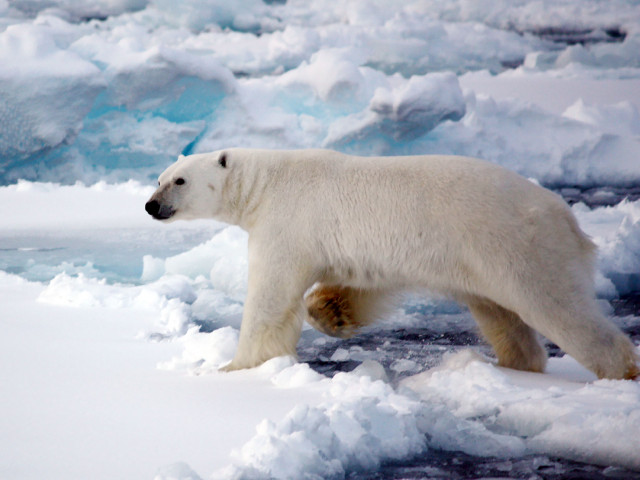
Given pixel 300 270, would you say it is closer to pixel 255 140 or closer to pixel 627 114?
pixel 255 140

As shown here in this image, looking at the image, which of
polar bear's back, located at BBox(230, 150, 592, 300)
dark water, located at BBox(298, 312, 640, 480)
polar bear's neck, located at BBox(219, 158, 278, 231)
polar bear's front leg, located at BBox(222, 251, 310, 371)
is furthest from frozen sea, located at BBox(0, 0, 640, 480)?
polar bear's neck, located at BBox(219, 158, 278, 231)

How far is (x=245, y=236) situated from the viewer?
19.6 ft

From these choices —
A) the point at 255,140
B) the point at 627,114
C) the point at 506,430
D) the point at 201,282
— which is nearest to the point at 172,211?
the point at 506,430

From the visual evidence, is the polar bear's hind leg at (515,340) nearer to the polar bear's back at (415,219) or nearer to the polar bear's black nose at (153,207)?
the polar bear's back at (415,219)

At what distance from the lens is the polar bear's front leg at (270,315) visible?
2.66 meters

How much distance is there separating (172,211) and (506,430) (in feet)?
5.44


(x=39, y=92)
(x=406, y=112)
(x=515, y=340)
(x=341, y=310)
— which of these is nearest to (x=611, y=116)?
(x=406, y=112)

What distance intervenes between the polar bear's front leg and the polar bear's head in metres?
0.42

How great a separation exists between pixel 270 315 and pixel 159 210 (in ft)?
2.25

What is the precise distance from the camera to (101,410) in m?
2.06

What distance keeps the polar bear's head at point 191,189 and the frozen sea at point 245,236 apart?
62 centimetres

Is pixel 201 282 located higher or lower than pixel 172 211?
lower

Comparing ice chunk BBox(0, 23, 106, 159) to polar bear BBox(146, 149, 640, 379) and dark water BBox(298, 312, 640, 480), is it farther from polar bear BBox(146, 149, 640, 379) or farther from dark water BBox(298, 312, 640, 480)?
polar bear BBox(146, 149, 640, 379)

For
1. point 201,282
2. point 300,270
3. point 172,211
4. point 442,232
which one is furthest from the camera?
point 201,282
